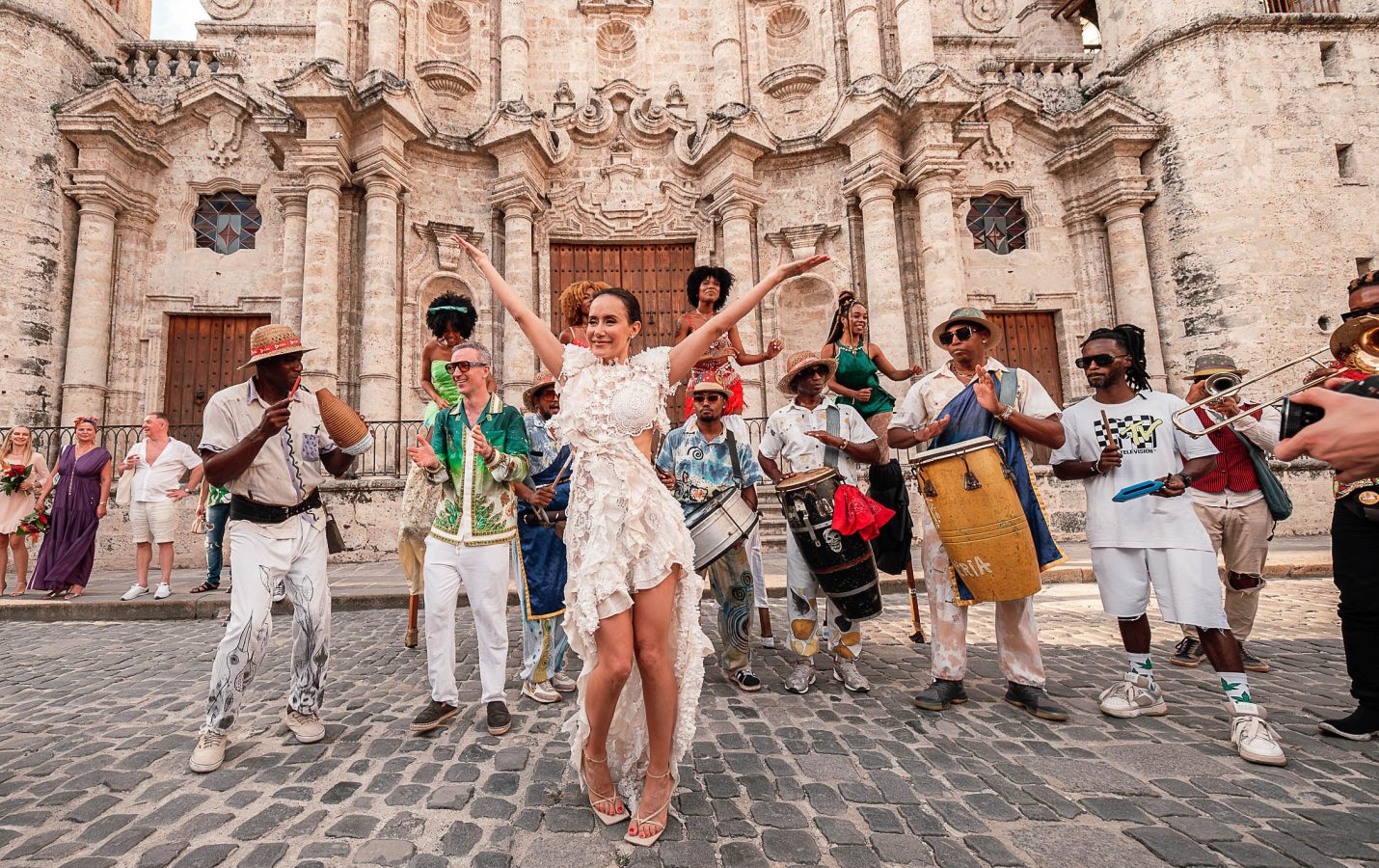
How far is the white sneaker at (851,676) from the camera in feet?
12.6

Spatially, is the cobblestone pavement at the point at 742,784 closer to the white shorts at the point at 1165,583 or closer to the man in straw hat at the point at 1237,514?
the man in straw hat at the point at 1237,514

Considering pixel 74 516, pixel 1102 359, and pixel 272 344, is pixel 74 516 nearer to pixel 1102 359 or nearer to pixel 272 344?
pixel 272 344

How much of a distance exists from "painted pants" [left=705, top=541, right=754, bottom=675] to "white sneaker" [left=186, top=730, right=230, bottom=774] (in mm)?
2760

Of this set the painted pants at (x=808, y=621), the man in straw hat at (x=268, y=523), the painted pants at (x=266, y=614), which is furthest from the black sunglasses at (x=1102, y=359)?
the painted pants at (x=266, y=614)

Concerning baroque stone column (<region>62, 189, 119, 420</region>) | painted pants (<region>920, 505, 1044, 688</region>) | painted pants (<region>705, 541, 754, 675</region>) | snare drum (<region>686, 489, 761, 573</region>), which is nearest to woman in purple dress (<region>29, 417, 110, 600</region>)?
baroque stone column (<region>62, 189, 119, 420</region>)

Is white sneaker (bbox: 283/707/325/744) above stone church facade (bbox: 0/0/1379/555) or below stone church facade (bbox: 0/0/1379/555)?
below

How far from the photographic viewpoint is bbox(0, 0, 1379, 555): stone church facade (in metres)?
11.4

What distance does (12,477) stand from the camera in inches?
290

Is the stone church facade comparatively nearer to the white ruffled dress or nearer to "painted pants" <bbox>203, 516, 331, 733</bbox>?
"painted pants" <bbox>203, 516, 331, 733</bbox>

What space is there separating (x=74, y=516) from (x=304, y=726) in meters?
6.82

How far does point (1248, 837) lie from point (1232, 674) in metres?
1.19

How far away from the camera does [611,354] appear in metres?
2.62

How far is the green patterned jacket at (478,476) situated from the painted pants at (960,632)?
257 cm

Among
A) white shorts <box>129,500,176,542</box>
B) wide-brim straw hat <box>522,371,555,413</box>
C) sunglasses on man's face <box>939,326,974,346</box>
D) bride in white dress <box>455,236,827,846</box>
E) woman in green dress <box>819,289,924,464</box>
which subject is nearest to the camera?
bride in white dress <box>455,236,827,846</box>
